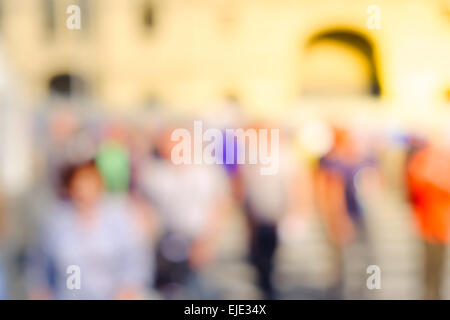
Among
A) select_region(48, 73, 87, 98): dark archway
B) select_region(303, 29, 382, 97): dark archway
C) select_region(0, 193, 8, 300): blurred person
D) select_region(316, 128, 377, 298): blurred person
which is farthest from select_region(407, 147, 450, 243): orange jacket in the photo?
select_region(0, 193, 8, 300): blurred person

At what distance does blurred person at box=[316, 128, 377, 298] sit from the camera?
293cm

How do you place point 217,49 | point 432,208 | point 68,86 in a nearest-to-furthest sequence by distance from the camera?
point 432,208, point 68,86, point 217,49

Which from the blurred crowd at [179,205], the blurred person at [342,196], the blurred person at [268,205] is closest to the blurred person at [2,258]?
the blurred crowd at [179,205]

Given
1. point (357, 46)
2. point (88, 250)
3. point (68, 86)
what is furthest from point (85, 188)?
point (357, 46)

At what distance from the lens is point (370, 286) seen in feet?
9.48

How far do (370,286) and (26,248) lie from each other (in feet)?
4.98

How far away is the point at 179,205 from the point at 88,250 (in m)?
0.44

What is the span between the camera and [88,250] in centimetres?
286

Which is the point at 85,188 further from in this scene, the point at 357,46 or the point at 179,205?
the point at 357,46

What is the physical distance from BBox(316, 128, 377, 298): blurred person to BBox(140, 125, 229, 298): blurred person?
46 cm

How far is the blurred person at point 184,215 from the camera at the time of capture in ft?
9.50

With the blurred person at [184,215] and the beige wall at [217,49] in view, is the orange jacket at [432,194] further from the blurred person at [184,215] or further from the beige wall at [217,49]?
the blurred person at [184,215]

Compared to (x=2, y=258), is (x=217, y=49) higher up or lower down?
higher up
